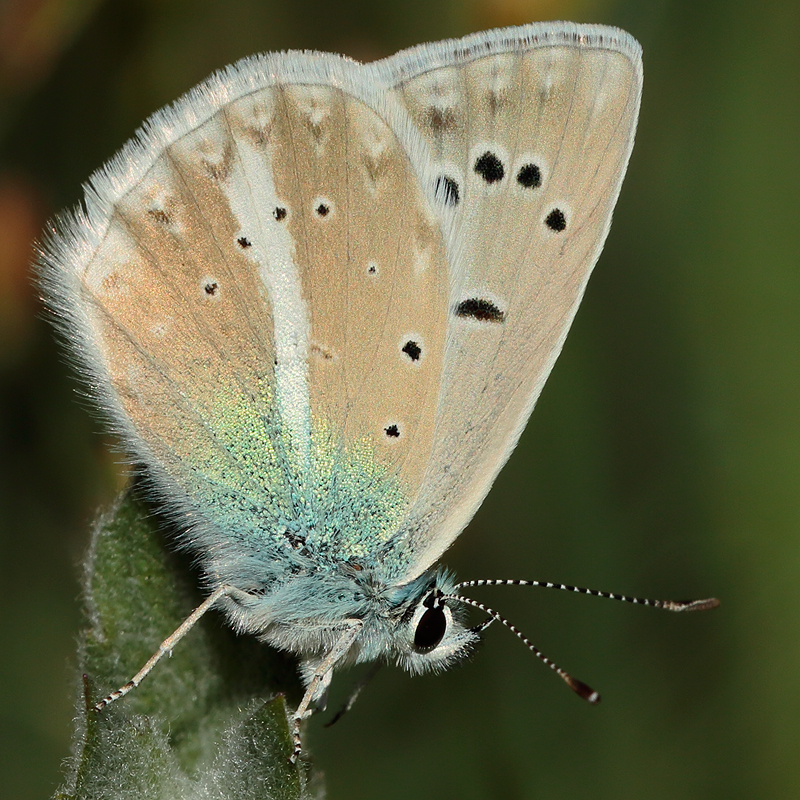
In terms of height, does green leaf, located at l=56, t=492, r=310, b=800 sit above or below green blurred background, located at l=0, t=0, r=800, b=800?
below

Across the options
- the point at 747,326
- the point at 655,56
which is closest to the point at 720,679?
the point at 747,326

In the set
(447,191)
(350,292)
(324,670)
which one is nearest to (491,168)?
(447,191)

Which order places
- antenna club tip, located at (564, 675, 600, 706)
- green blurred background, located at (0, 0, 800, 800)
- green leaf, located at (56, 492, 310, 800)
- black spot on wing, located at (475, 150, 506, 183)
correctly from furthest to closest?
1. green blurred background, located at (0, 0, 800, 800)
2. black spot on wing, located at (475, 150, 506, 183)
3. antenna club tip, located at (564, 675, 600, 706)
4. green leaf, located at (56, 492, 310, 800)

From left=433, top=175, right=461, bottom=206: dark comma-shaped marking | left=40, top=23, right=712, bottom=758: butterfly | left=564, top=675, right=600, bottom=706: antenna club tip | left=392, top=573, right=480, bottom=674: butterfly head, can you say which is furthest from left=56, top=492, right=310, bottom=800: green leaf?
left=433, top=175, right=461, bottom=206: dark comma-shaped marking

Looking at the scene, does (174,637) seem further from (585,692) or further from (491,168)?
(491,168)

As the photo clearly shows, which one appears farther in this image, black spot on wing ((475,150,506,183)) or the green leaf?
black spot on wing ((475,150,506,183))

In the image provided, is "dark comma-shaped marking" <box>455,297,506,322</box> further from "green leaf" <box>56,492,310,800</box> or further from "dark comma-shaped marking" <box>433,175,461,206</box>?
"green leaf" <box>56,492,310,800</box>

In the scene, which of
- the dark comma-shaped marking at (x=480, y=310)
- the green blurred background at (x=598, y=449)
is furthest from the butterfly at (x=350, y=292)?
the green blurred background at (x=598, y=449)

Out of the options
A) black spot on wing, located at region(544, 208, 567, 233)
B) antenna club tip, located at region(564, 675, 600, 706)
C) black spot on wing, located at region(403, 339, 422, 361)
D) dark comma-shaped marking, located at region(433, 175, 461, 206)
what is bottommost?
antenna club tip, located at region(564, 675, 600, 706)

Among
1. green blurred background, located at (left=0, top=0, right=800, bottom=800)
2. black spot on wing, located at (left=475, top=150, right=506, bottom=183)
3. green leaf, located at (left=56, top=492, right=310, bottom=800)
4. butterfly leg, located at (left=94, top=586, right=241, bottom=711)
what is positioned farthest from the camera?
green blurred background, located at (left=0, top=0, right=800, bottom=800)
